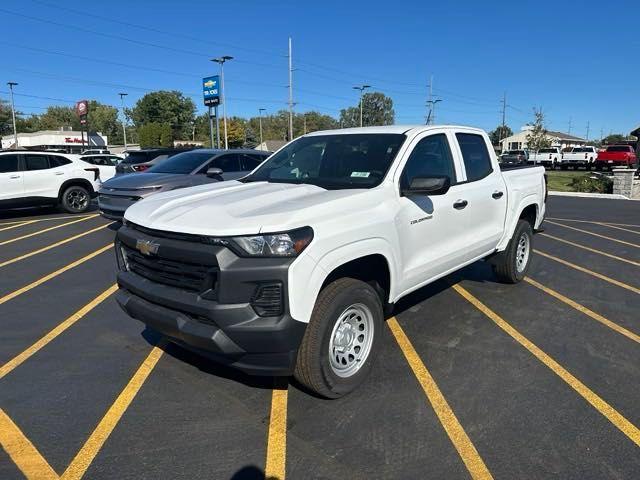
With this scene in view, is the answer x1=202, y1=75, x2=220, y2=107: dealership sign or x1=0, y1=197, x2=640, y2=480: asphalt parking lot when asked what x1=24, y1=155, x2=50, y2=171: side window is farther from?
x1=202, y1=75, x2=220, y2=107: dealership sign

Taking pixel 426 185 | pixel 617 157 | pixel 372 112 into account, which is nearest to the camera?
pixel 426 185

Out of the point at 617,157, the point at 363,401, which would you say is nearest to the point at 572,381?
the point at 363,401

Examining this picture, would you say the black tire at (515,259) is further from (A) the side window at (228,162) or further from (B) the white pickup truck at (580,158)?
(B) the white pickup truck at (580,158)

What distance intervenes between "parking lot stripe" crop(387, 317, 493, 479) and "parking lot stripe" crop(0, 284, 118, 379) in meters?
3.20

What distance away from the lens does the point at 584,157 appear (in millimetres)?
38844

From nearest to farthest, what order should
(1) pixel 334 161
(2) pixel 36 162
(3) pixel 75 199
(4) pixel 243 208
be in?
(4) pixel 243 208, (1) pixel 334 161, (2) pixel 36 162, (3) pixel 75 199

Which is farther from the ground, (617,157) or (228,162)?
(617,157)

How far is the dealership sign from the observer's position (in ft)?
111

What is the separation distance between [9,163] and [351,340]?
454 inches

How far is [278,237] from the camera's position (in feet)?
9.31

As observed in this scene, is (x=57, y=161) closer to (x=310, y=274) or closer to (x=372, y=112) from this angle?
(x=310, y=274)

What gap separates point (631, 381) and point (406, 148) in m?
2.50

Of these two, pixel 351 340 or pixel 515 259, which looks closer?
pixel 351 340

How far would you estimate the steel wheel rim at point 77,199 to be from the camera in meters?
12.6
